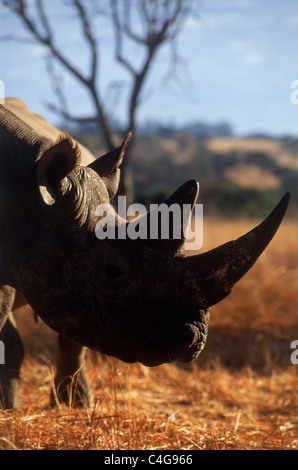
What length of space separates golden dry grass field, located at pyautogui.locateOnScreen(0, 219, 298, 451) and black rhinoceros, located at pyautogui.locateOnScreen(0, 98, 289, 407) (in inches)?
21.2

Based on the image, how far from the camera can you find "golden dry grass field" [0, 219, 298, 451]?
2.83 metres

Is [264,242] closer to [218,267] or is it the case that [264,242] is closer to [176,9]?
[218,267]

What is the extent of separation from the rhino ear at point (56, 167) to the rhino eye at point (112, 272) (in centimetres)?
36

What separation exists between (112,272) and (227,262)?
438 millimetres

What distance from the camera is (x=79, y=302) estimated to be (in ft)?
8.02

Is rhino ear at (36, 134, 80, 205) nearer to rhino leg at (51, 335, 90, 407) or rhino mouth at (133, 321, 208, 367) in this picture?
rhino mouth at (133, 321, 208, 367)

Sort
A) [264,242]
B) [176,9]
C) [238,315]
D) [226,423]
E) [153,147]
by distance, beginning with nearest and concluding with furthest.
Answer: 1. [264,242]
2. [226,423]
3. [238,315]
4. [176,9]
5. [153,147]

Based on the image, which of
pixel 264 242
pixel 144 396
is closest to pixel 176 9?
pixel 144 396

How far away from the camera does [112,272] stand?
7.91ft

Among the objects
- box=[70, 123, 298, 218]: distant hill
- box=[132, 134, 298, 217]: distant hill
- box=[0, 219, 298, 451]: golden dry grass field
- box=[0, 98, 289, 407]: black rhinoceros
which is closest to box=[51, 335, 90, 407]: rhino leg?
box=[0, 219, 298, 451]: golden dry grass field

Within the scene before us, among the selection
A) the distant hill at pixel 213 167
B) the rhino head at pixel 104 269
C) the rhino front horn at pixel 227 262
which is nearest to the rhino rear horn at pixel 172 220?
the rhino head at pixel 104 269

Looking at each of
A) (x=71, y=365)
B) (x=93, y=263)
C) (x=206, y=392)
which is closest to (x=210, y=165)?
(x=206, y=392)

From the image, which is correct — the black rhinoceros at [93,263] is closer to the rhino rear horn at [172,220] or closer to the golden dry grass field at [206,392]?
the rhino rear horn at [172,220]

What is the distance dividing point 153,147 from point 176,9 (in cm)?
4350
